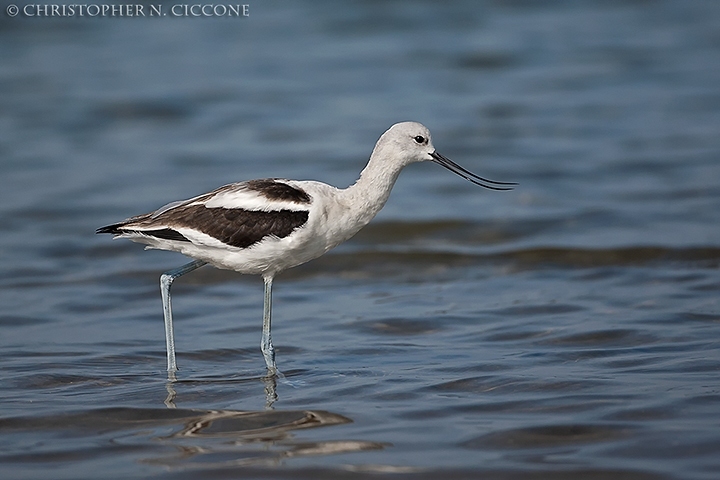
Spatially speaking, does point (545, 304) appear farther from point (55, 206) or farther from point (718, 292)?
point (55, 206)

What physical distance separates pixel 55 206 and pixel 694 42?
1255cm

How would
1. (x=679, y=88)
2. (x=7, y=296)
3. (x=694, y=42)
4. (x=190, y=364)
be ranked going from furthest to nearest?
(x=694, y=42) → (x=679, y=88) → (x=7, y=296) → (x=190, y=364)

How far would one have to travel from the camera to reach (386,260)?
1075cm

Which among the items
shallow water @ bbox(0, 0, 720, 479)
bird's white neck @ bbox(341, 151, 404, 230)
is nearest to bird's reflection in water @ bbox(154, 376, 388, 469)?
shallow water @ bbox(0, 0, 720, 479)

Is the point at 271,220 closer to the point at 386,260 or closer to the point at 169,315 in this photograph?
the point at 169,315

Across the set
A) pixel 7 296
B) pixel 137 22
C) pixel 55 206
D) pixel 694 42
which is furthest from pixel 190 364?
pixel 137 22

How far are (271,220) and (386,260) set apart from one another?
152 inches

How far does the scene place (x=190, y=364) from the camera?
7.64 meters

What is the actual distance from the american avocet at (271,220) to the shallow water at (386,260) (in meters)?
0.82

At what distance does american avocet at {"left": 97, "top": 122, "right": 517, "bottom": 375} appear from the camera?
23.0 ft

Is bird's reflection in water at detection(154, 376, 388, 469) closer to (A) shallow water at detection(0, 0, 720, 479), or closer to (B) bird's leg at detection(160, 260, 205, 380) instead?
(A) shallow water at detection(0, 0, 720, 479)

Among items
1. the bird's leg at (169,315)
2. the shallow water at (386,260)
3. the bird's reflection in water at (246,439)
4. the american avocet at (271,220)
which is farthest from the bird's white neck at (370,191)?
the bird's reflection in water at (246,439)

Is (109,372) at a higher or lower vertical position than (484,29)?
lower

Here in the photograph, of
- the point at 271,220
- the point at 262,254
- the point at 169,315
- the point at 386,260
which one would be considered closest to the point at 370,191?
the point at 271,220
